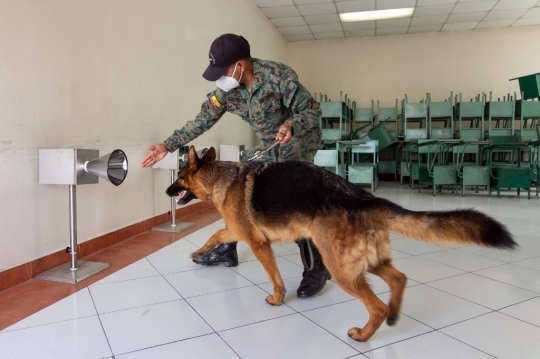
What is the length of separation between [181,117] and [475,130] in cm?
621

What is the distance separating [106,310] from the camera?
167 centimetres

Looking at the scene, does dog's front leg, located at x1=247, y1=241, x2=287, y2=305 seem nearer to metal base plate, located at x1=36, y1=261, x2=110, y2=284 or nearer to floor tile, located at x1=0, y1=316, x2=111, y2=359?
floor tile, located at x1=0, y1=316, x2=111, y2=359

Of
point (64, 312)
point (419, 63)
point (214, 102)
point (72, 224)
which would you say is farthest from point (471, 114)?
point (64, 312)

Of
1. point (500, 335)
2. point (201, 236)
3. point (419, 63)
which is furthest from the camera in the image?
point (419, 63)

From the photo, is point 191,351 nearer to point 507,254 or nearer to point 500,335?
point 500,335

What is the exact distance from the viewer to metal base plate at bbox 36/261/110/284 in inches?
80.1

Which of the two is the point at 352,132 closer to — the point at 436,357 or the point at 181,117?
the point at 181,117

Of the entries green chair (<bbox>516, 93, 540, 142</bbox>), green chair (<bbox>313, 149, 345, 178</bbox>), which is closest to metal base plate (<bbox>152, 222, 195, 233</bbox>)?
green chair (<bbox>313, 149, 345, 178</bbox>)

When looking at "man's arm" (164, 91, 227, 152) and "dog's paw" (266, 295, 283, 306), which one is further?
"man's arm" (164, 91, 227, 152)

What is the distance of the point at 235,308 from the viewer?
5.58 ft

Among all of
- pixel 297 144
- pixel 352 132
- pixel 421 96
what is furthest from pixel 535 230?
pixel 421 96

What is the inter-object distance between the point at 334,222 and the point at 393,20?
293 inches

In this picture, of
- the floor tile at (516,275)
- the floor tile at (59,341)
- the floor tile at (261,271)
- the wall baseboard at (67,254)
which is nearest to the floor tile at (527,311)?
the floor tile at (516,275)

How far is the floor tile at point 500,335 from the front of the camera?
4.31ft
